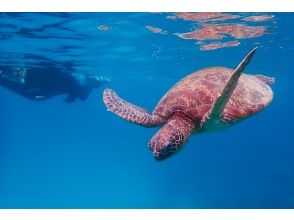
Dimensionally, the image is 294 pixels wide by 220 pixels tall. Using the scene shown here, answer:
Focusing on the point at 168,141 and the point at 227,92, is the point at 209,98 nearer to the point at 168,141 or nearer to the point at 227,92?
the point at 227,92

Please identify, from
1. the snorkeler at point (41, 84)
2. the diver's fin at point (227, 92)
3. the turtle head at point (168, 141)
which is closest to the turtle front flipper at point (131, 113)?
the turtle head at point (168, 141)

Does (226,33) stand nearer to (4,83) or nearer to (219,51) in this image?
(219,51)

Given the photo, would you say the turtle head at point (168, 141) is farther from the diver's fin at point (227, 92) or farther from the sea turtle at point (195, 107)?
the diver's fin at point (227, 92)

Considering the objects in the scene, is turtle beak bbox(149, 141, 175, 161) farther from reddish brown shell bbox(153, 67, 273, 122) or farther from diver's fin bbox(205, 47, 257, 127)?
reddish brown shell bbox(153, 67, 273, 122)

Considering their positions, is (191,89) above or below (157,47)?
above

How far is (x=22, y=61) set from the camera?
21891mm

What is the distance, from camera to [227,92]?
546 cm

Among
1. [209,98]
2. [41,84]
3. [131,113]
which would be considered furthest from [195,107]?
[41,84]

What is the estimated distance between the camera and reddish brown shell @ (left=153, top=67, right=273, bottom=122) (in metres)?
6.89

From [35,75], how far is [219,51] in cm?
1142

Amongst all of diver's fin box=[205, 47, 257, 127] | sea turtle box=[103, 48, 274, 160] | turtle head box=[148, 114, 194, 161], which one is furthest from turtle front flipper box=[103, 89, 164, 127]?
diver's fin box=[205, 47, 257, 127]

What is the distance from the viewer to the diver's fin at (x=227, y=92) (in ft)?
15.9

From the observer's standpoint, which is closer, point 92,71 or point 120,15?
point 120,15
